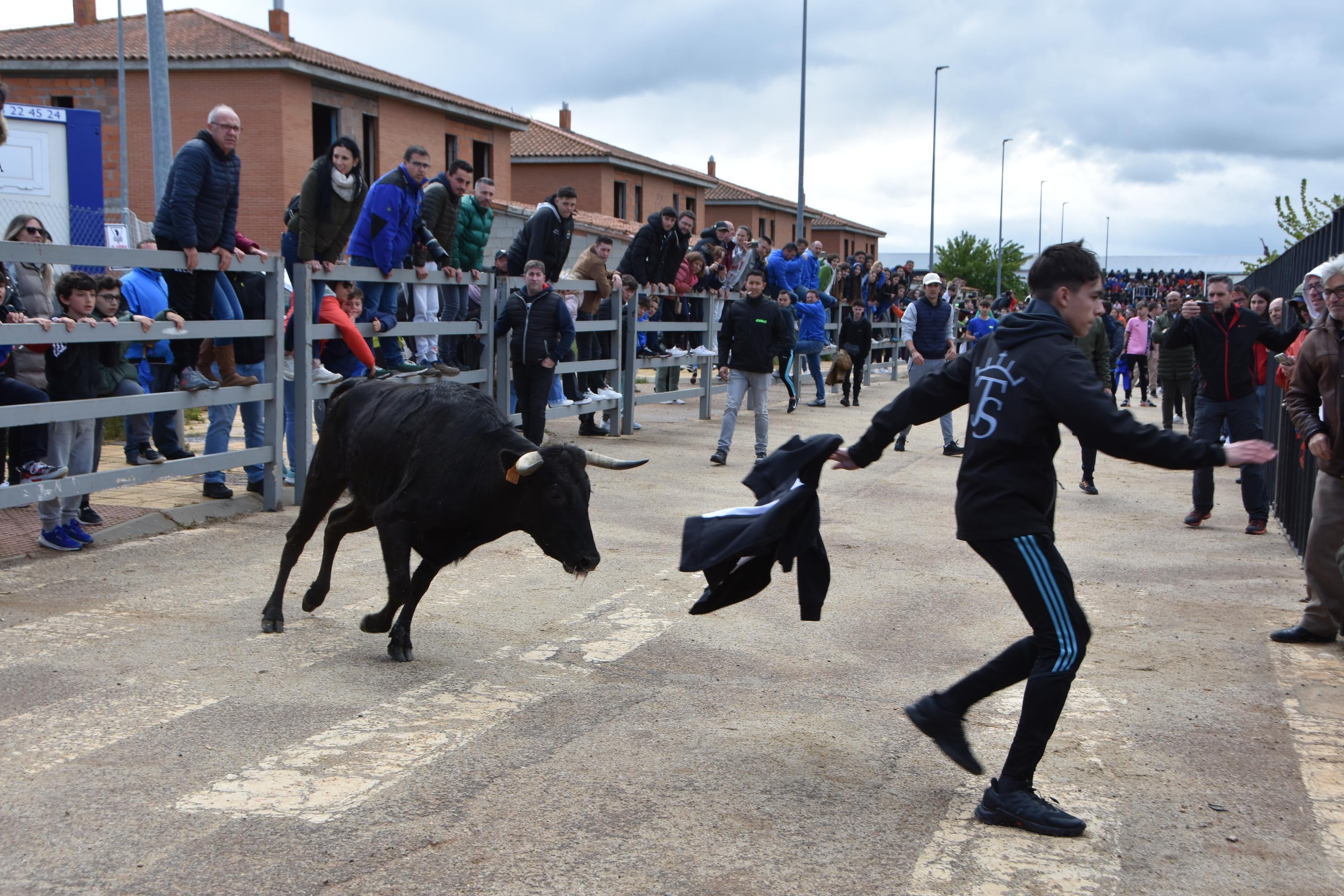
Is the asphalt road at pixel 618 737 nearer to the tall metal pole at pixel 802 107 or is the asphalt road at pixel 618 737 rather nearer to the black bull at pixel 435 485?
the black bull at pixel 435 485

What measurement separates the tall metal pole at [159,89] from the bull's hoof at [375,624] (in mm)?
12106

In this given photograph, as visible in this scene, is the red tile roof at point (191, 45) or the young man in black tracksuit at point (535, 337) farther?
the red tile roof at point (191, 45)

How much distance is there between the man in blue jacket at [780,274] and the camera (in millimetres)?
20969

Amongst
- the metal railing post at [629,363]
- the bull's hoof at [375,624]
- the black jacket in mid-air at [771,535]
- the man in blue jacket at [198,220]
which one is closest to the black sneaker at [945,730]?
the black jacket in mid-air at [771,535]

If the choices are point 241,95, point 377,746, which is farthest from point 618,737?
point 241,95

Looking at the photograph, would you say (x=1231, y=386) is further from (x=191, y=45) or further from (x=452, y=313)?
(x=191, y=45)

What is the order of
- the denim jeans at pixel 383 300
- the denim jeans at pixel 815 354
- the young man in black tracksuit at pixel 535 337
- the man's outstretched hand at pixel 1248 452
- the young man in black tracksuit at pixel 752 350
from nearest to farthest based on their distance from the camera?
the man's outstretched hand at pixel 1248 452 < the denim jeans at pixel 383 300 < the young man in black tracksuit at pixel 535 337 < the young man in black tracksuit at pixel 752 350 < the denim jeans at pixel 815 354

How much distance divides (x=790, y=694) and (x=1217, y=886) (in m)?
2.19

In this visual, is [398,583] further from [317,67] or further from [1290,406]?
[317,67]

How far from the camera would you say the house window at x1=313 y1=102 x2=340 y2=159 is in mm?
33031

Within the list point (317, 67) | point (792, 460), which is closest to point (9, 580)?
point (792, 460)

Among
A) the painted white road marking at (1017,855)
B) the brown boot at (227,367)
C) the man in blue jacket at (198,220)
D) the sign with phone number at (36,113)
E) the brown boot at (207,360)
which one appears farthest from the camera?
the sign with phone number at (36,113)

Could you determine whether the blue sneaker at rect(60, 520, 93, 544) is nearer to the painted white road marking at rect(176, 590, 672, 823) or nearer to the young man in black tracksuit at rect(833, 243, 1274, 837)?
the painted white road marking at rect(176, 590, 672, 823)

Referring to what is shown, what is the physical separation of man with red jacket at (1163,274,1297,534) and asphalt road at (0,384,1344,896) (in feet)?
6.93
